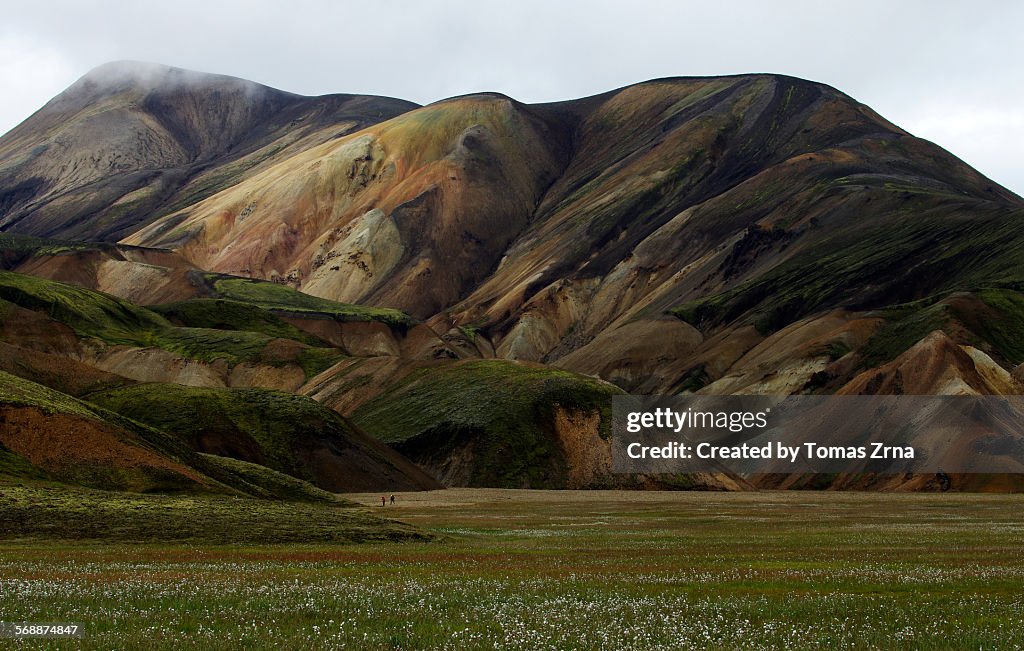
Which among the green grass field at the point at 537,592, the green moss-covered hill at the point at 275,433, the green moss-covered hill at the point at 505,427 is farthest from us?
the green moss-covered hill at the point at 505,427

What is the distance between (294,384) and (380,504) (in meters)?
70.4

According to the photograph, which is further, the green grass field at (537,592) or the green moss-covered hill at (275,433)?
the green moss-covered hill at (275,433)

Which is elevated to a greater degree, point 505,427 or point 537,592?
point 505,427

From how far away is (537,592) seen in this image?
21422 millimetres

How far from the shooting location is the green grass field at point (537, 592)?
15.8 m

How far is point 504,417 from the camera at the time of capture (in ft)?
375

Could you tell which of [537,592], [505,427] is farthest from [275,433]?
[537,592]

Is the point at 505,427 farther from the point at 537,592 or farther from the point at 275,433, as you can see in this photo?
the point at 537,592

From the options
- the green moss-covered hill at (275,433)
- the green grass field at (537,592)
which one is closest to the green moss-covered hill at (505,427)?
the green moss-covered hill at (275,433)

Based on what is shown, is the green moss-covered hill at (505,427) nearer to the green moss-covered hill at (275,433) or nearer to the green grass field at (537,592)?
the green moss-covered hill at (275,433)

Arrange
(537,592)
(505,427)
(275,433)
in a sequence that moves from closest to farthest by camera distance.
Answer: (537,592) → (275,433) → (505,427)

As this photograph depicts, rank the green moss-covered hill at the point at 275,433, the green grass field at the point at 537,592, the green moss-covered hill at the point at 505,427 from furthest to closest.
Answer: the green moss-covered hill at the point at 505,427
the green moss-covered hill at the point at 275,433
the green grass field at the point at 537,592

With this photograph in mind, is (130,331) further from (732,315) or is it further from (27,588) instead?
(27,588)

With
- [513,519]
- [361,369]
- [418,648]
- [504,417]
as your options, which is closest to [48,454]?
[513,519]
